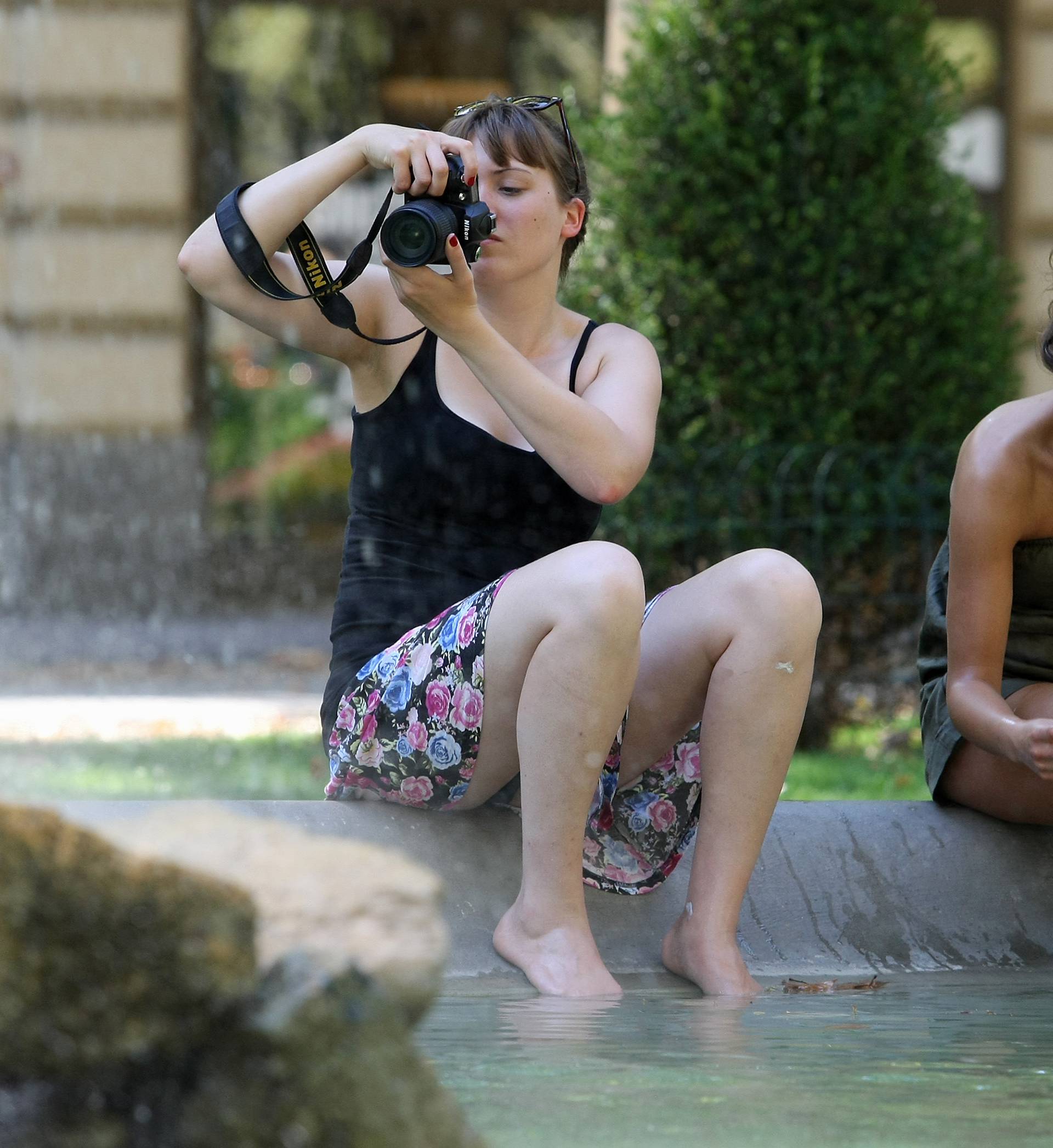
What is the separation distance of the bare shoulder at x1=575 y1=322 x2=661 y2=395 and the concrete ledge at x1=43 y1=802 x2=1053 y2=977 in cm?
73

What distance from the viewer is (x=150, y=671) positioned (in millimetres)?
7469

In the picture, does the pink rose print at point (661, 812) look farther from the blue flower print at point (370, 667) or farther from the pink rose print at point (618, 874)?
the blue flower print at point (370, 667)

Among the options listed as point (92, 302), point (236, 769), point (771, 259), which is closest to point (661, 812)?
point (236, 769)

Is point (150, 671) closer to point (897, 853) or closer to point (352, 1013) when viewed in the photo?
point (897, 853)

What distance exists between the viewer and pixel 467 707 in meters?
2.56

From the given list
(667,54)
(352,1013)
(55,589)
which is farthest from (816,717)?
(55,589)

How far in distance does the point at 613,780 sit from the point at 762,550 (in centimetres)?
45

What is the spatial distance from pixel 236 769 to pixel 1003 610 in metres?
2.60

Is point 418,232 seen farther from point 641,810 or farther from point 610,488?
point 641,810

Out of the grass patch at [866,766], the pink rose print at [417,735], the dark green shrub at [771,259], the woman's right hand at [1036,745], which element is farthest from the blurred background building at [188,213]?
the pink rose print at [417,735]

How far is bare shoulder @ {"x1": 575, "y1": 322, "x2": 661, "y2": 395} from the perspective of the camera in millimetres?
2795

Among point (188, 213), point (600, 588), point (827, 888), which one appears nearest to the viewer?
point (600, 588)

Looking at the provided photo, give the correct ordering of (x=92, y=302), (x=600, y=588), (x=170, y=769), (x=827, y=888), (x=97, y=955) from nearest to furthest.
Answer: (x=97, y=955) → (x=600, y=588) → (x=827, y=888) → (x=170, y=769) → (x=92, y=302)

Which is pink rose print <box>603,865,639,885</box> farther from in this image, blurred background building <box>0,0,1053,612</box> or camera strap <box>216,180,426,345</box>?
blurred background building <box>0,0,1053,612</box>
